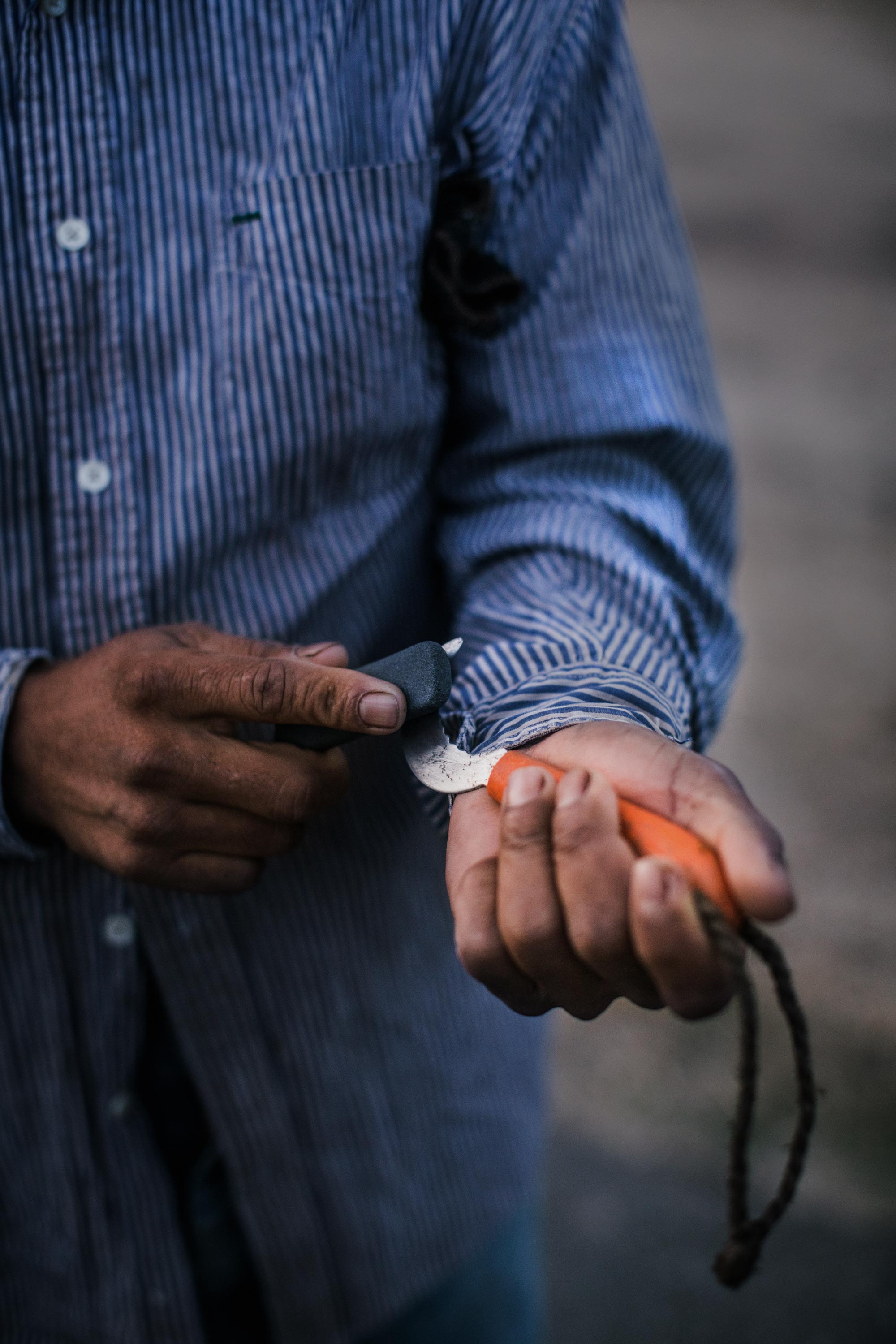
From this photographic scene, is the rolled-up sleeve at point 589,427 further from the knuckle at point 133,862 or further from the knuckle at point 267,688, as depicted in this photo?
the knuckle at point 133,862

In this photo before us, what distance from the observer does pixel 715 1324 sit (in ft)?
6.19

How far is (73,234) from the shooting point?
0.90 metres

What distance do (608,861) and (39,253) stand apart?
73 centimetres

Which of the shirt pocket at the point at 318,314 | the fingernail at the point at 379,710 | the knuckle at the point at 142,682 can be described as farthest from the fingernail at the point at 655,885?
the shirt pocket at the point at 318,314

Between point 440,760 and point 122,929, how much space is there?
0.42m

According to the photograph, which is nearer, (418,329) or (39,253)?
(39,253)

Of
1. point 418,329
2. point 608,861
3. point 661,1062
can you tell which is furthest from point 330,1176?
point 661,1062

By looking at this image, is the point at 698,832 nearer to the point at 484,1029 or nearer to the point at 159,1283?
the point at 484,1029

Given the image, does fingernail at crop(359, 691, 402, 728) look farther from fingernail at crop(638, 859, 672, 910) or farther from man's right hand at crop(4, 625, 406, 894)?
fingernail at crop(638, 859, 672, 910)

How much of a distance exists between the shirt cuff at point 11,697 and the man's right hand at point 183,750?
13 mm

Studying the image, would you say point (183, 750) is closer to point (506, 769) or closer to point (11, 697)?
point (11, 697)

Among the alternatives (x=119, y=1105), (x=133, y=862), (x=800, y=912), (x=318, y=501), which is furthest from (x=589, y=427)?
(x=800, y=912)

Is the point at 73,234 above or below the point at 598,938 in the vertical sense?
above

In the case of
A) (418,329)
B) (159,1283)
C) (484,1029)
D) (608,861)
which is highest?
(418,329)
